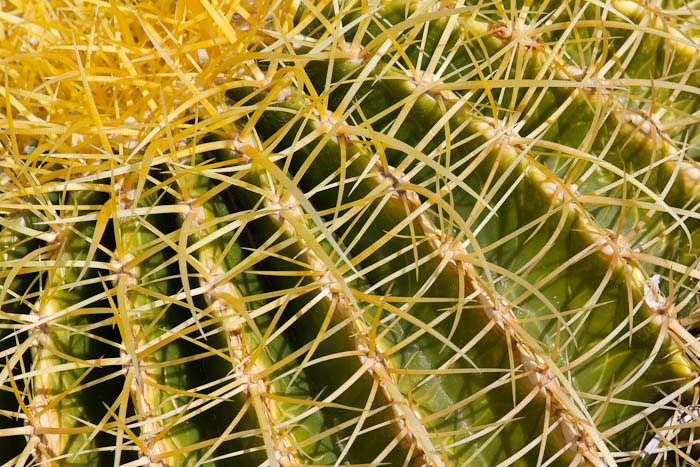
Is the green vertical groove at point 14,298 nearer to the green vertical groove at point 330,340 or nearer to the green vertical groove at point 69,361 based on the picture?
the green vertical groove at point 69,361

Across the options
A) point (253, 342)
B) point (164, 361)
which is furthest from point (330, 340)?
point (164, 361)

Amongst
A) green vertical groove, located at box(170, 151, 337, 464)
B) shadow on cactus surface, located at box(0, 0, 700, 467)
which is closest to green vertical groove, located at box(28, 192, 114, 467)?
shadow on cactus surface, located at box(0, 0, 700, 467)

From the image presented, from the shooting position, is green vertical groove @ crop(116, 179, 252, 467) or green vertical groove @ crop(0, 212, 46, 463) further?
green vertical groove @ crop(0, 212, 46, 463)

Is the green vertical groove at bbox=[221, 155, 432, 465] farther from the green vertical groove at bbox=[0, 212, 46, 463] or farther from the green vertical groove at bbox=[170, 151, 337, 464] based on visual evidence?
the green vertical groove at bbox=[0, 212, 46, 463]

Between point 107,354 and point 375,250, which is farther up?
point 375,250

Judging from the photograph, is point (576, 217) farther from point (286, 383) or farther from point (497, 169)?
point (286, 383)

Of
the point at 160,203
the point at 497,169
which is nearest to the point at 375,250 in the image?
the point at 497,169

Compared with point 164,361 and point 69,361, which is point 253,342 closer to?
point 164,361

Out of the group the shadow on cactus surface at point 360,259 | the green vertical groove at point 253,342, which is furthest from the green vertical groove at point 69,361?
the green vertical groove at point 253,342
